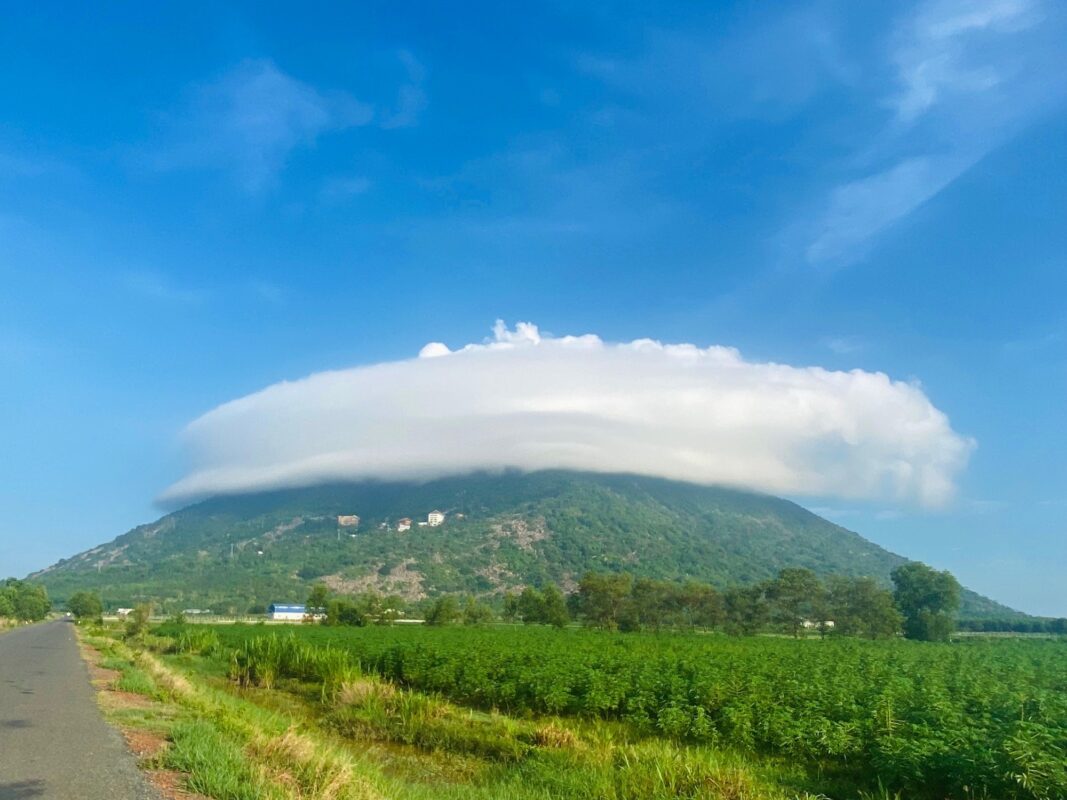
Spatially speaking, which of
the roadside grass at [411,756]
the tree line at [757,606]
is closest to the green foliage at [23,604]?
the tree line at [757,606]

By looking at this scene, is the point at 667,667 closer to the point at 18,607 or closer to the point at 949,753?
the point at 949,753

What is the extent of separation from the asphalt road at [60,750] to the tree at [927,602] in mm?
108471

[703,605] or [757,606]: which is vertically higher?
[757,606]

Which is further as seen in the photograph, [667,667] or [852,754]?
[667,667]

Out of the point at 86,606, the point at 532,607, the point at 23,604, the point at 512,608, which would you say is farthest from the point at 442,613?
the point at 23,604

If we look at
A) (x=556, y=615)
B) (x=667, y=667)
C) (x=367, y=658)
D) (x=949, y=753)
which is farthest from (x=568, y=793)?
(x=556, y=615)

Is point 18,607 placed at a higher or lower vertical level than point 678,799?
lower

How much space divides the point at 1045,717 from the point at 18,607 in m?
167

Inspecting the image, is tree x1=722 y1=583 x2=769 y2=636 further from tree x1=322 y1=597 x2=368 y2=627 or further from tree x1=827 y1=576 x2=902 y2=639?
tree x1=322 y1=597 x2=368 y2=627

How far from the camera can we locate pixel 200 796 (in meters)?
10.7

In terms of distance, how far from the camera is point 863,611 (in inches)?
4171

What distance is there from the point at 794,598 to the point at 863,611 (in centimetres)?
923

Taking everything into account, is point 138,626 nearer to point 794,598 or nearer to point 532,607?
point 532,607

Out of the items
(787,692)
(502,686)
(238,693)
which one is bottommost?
(238,693)
